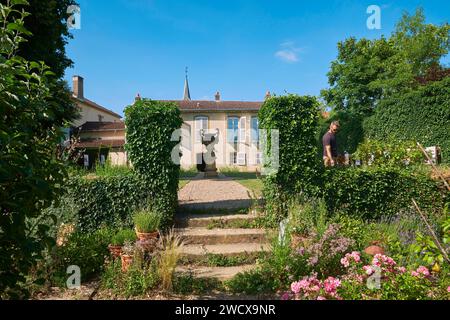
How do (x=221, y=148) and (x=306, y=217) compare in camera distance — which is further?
(x=221, y=148)

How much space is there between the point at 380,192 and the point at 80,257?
5867 mm

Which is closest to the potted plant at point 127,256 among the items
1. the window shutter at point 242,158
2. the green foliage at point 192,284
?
the green foliage at point 192,284

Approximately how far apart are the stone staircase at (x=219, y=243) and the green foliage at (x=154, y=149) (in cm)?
65

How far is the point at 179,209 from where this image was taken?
7.20 m

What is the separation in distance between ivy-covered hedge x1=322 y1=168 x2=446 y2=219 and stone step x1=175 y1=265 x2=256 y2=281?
2.51 m

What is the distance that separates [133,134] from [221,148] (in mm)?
22890

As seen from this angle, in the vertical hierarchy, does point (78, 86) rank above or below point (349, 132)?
above

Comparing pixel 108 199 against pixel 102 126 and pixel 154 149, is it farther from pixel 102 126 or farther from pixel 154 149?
pixel 102 126

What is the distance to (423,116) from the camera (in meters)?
14.1

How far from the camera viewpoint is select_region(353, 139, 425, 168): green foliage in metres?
8.63

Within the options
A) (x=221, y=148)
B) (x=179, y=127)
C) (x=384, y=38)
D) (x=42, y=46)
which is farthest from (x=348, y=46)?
(x=179, y=127)

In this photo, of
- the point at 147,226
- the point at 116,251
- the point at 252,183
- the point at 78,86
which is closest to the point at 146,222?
the point at 147,226

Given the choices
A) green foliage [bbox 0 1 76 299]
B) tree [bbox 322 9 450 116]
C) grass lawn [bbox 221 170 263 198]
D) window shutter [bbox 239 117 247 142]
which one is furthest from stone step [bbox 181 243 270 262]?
window shutter [bbox 239 117 247 142]
